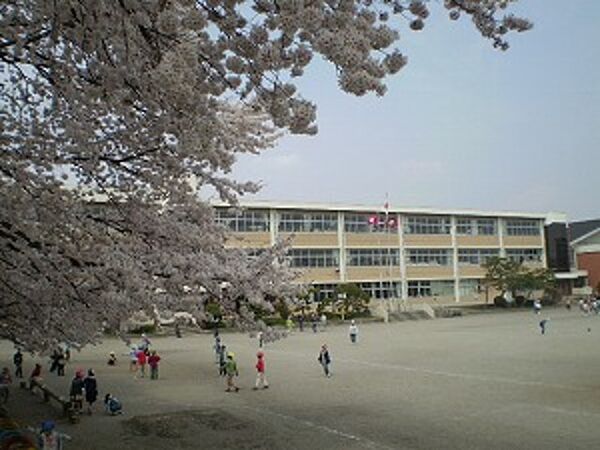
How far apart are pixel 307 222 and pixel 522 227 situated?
30.2m

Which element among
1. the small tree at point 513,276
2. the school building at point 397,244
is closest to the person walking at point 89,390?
the school building at point 397,244

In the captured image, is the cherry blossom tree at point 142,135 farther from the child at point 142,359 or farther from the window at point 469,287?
the window at point 469,287

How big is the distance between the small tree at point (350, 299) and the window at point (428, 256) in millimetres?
10960

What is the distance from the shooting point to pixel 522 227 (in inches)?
2933

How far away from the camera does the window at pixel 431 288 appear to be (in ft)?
213

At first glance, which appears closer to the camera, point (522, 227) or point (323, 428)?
point (323, 428)

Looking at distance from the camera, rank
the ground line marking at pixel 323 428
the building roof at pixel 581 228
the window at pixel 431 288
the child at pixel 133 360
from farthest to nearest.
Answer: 1. the building roof at pixel 581 228
2. the window at pixel 431 288
3. the child at pixel 133 360
4. the ground line marking at pixel 323 428

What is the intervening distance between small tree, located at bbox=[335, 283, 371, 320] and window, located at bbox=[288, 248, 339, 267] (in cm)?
464

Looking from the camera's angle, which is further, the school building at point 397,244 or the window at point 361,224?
the window at point 361,224

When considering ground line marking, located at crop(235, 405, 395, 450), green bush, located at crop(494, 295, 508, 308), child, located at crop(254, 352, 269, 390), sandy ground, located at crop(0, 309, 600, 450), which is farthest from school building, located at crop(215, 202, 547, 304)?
ground line marking, located at crop(235, 405, 395, 450)

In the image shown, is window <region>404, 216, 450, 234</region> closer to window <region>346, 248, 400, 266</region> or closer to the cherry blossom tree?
window <region>346, 248, 400, 266</region>

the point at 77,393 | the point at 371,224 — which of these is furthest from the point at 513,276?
the point at 77,393

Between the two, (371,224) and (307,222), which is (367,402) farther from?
(371,224)

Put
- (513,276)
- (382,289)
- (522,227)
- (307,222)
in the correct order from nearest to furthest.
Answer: (307,222) → (513,276) → (382,289) → (522,227)
